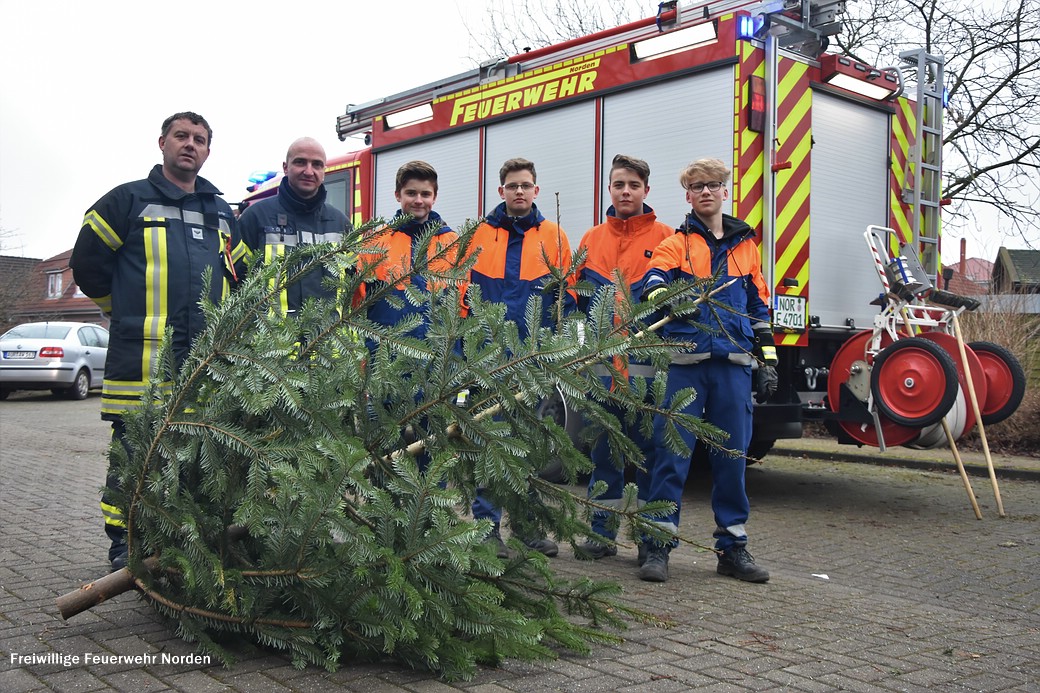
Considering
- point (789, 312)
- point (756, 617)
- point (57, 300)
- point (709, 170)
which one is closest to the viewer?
point (756, 617)

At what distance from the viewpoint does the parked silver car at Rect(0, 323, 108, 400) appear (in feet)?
60.7

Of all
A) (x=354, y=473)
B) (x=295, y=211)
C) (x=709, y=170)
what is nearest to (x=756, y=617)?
(x=354, y=473)

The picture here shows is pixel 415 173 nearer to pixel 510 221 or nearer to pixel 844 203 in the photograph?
pixel 510 221

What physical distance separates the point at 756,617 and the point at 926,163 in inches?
215

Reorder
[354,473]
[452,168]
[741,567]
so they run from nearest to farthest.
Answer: [354,473]
[741,567]
[452,168]

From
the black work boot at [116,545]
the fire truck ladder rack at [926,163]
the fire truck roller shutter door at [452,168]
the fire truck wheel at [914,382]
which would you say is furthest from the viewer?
the fire truck roller shutter door at [452,168]

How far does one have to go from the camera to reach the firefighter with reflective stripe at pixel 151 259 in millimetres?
4324

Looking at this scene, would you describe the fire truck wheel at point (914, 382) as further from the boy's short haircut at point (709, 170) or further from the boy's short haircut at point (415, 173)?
the boy's short haircut at point (415, 173)

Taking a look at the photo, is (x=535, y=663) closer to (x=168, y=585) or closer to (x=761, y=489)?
(x=168, y=585)

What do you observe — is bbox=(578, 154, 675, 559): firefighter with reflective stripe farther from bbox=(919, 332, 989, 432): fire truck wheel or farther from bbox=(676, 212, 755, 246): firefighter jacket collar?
bbox=(919, 332, 989, 432): fire truck wheel

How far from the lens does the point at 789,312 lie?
274 inches

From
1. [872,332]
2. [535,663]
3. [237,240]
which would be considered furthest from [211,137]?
[872,332]

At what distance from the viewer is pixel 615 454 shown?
13.2 feet

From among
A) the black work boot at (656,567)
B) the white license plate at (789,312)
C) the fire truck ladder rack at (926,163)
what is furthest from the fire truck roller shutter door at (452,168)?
the black work boot at (656,567)
